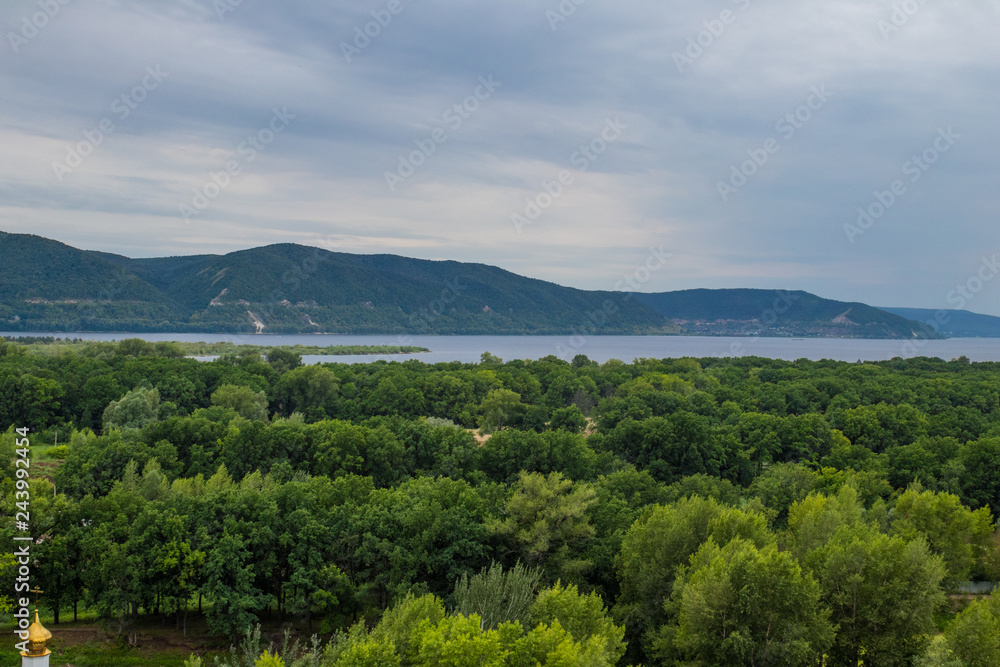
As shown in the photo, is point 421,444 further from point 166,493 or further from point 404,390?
point 404,390

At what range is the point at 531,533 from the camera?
97.1ft

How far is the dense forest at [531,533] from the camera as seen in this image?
2050 centimetres

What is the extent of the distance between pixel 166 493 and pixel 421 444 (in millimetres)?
18119

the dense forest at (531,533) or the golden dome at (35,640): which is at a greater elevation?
the golden dome at (35,640)

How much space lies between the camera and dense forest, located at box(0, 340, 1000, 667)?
20500mm

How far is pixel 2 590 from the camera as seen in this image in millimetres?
27047

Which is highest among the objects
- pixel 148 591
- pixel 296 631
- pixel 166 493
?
pixel 166 493

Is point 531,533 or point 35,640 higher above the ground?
point 35,640

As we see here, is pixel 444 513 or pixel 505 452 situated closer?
pixel 444 513

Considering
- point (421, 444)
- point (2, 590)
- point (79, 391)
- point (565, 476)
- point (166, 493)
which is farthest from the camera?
point (79, 391)

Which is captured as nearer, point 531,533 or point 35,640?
point 35,640

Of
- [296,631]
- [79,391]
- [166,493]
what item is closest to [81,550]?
[166,493]

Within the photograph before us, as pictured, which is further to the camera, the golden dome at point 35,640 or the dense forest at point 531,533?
the dense forest at point 531,533

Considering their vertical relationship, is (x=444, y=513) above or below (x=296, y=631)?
above
